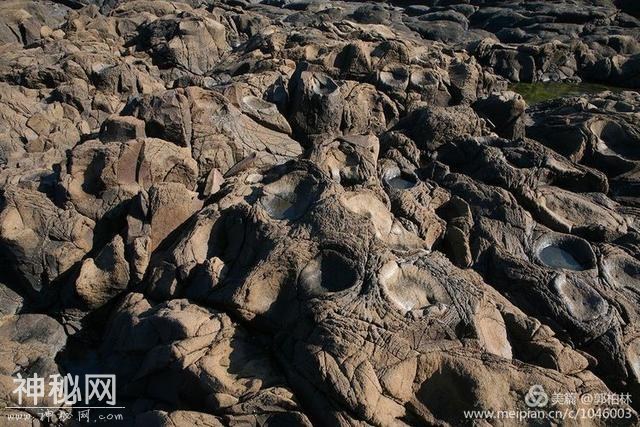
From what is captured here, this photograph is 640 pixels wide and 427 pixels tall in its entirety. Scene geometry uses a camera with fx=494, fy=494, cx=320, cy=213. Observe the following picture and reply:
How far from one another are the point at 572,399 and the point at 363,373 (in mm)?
2903

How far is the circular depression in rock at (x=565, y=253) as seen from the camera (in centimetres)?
1025

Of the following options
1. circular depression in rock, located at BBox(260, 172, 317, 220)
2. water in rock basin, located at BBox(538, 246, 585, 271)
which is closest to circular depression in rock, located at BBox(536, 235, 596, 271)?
water in rock basin, located at BBox(538, 246, 585, 271)

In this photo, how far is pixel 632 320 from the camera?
9180 mm

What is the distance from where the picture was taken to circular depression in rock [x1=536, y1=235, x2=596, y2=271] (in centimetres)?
1025

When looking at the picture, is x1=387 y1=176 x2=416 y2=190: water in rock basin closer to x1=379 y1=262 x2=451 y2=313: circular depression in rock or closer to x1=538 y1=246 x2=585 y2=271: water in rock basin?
x1=538 y1=246 x2=585 y2=271: water in rock basin

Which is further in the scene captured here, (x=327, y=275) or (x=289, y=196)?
(x=289, y=196)

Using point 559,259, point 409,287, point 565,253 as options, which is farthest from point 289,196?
point 565,253

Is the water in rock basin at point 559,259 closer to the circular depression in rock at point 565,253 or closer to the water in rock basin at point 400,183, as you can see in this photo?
the circular depression in rock at point 565,253

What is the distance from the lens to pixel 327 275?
8.37 m

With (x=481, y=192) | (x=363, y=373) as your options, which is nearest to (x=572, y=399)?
(x=363, y=373)

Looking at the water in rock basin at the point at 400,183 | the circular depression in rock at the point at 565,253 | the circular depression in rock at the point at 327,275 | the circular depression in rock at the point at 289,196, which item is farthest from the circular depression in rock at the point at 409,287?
the water in rock basin at the point at 400,183

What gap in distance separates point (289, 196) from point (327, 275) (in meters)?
2.30

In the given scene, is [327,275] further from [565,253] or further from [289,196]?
[565,253]

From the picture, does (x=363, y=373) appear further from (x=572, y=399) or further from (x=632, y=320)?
(x=632, y=320)
